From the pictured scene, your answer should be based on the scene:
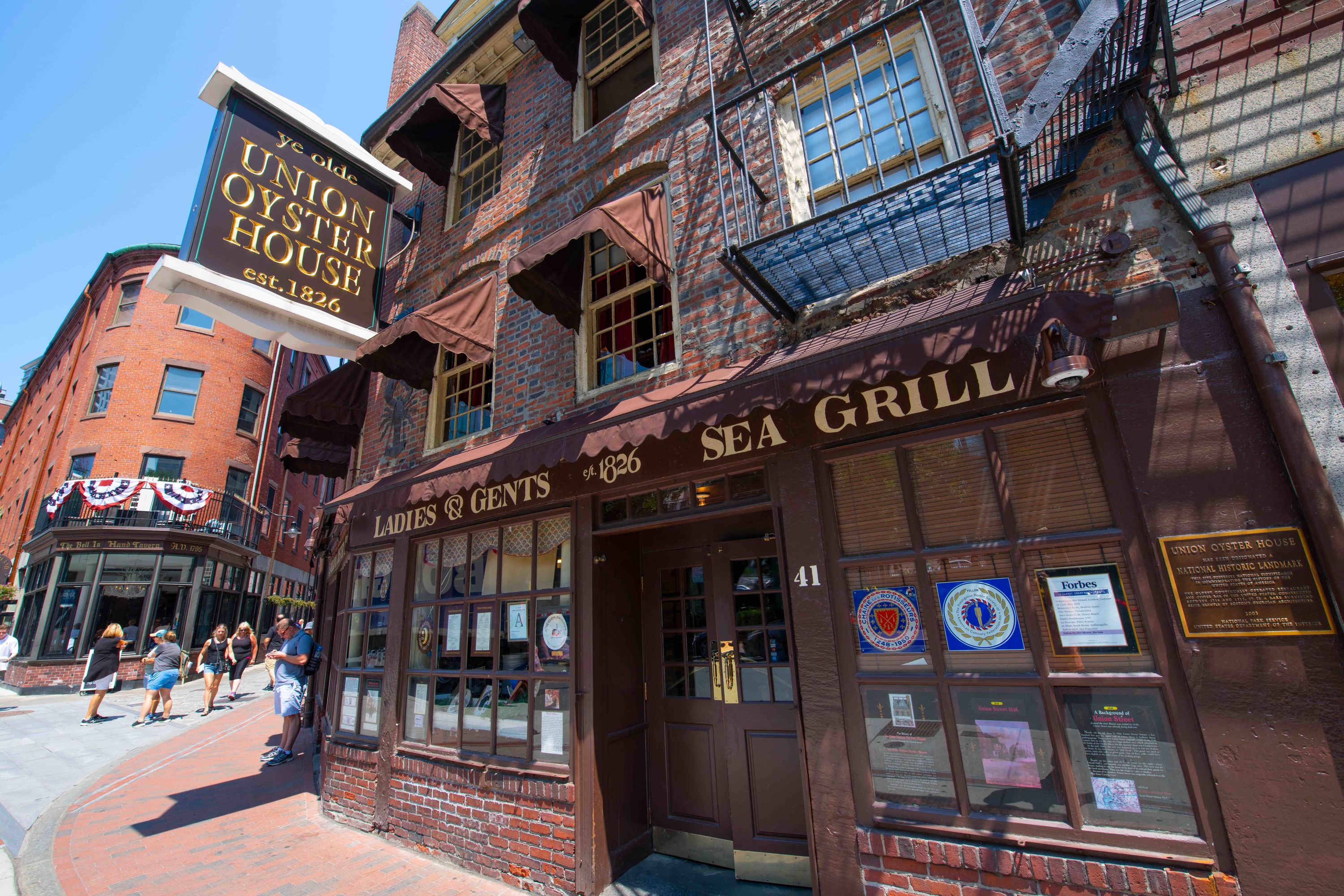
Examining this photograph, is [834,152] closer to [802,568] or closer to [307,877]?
[802,568]

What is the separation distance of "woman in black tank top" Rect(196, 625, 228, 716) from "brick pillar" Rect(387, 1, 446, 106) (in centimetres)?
1301

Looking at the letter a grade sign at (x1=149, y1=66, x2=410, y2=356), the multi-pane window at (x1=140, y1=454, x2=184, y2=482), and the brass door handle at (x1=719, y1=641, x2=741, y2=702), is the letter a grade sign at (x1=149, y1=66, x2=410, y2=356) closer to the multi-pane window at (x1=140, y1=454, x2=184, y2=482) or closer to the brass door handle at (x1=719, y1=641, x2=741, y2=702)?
the brass door handle at (x1=719, y1=641, x2=741, y2=702)

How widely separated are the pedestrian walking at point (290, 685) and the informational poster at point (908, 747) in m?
8.70

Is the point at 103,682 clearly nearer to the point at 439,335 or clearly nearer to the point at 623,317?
the point at 439,335

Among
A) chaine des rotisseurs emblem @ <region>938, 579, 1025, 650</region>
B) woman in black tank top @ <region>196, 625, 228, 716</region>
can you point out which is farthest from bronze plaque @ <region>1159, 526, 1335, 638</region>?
woman in black tank top @ <region>196, 625, 228, 716</region>

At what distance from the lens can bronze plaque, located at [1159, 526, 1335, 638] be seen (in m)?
2.54

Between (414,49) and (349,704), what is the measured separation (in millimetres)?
12102

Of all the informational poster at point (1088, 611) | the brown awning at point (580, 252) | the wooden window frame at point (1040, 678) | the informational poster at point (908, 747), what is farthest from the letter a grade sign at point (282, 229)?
the informational poster at point (1088, 611)

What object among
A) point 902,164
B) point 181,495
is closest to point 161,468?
point 181,495

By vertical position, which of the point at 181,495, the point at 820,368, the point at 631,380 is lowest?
the point at 820,368

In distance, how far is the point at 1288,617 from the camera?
8.38 ft

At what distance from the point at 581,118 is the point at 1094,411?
20.9 feet

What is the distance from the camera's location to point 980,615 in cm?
329

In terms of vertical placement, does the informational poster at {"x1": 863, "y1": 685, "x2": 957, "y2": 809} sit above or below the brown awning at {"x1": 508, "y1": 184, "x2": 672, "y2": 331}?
below
